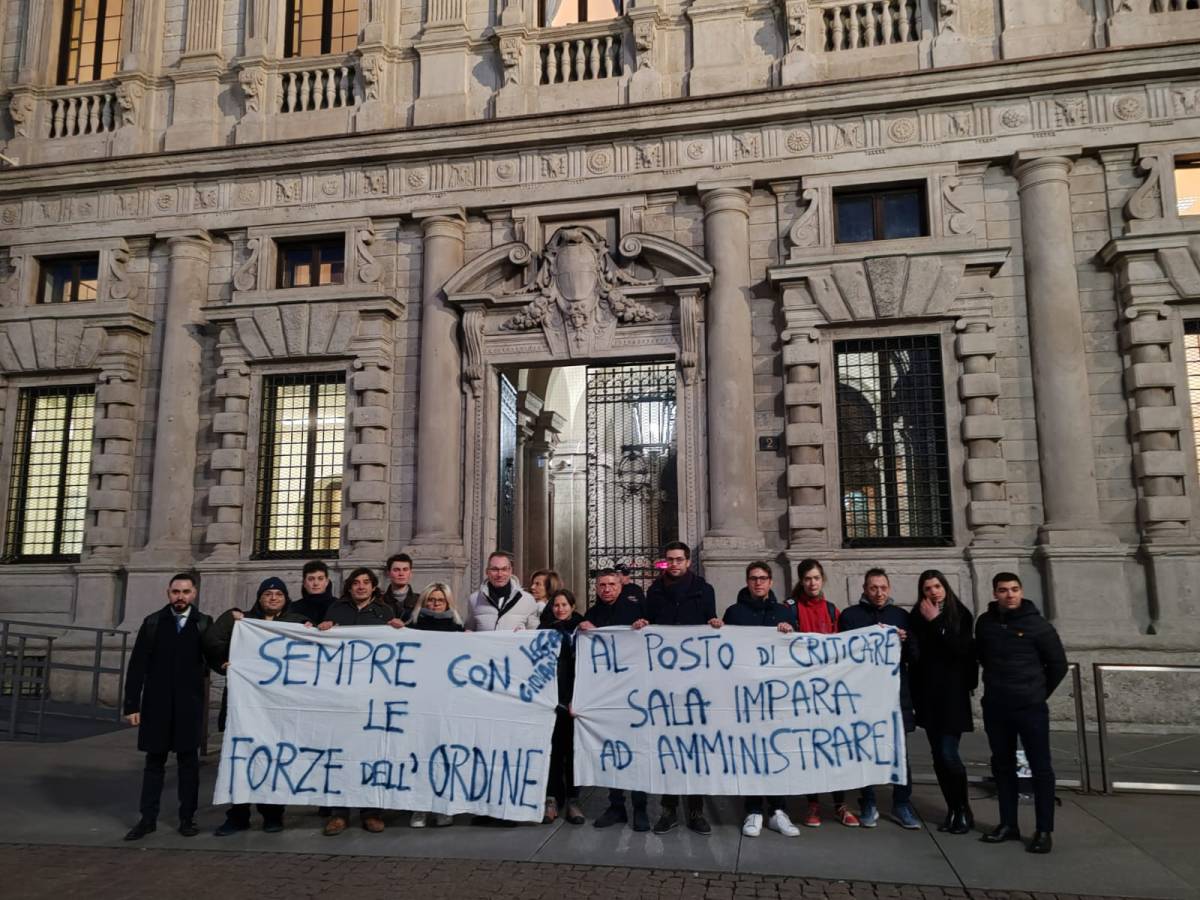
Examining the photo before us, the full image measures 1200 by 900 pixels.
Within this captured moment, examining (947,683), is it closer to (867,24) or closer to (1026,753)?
(1026,753)

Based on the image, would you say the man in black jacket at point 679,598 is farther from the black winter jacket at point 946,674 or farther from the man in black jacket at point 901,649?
the black winter jacket at point 946,674

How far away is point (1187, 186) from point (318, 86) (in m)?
12.9

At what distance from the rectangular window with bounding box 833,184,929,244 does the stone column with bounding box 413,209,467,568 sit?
5.68 metres

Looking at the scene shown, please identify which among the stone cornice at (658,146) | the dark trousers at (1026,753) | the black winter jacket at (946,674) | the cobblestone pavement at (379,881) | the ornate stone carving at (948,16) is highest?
the ornate stone carving at (948,16)

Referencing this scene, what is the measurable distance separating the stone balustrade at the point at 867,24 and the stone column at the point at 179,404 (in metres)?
10.2

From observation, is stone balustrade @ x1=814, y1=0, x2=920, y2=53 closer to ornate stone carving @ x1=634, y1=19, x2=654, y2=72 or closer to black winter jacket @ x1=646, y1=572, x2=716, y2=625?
ornate stone carving @ x1=634, y1=19, x2=654, y2=72

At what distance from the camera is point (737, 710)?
7.08 meters

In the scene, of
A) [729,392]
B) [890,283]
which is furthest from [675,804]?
[890,283]

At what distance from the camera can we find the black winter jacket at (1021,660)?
648cm

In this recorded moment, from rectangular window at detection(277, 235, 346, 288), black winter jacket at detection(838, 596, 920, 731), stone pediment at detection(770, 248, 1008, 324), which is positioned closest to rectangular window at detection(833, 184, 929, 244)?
stone pediment at detection(770, 248, 1008, 324)

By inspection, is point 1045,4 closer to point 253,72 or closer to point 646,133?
point 646,133

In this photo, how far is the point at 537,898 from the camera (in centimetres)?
539

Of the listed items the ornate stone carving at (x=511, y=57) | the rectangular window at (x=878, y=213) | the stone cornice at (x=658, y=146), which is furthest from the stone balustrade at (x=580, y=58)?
the rectangular window at (x=878, y=213)

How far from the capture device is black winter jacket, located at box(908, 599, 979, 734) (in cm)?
679
